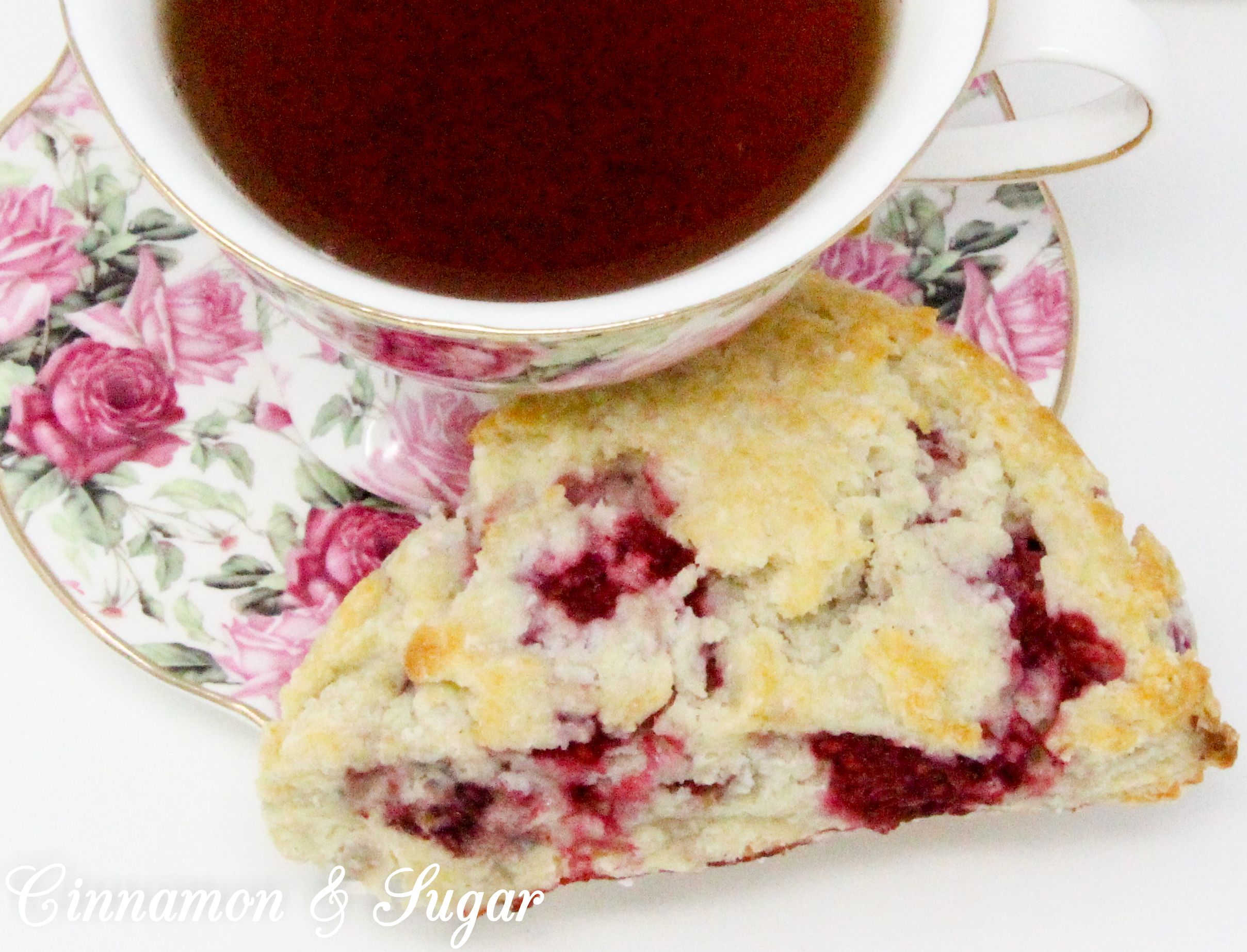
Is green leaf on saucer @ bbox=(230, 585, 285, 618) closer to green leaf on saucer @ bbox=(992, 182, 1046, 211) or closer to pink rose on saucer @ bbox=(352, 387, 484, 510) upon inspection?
pink rose on saucer @ bbox=(352, 387, 484, 510)

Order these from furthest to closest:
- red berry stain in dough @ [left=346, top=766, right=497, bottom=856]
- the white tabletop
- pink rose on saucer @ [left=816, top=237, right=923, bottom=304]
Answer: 1. pink rose on saucer @ [left=816, top=237, right=923, bottom=304]
2. the white tabletop
3. red berry stain in dough @ [left=346, top=766, right=497, bottom=856]

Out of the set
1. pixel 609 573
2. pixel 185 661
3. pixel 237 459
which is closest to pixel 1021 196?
pixel 609 573

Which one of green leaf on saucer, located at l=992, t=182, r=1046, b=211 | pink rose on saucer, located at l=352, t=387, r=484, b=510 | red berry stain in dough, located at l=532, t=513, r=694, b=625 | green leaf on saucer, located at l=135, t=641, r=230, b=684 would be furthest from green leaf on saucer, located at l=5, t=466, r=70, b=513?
green leaf on saucer, located at l=992, t=182, r=1046, b=211

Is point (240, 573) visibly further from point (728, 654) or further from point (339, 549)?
point (728, 654)

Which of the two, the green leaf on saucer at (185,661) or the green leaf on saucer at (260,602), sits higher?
the green leaf on saucer at (260,602)

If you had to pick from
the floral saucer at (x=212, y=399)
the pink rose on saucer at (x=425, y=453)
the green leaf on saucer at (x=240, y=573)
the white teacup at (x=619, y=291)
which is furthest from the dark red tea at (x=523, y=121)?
the green leaf on saucer at (x=240, y=573)

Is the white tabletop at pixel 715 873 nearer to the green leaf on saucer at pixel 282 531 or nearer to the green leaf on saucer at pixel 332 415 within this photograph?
the green leaf on saucer at pixel 282 531
